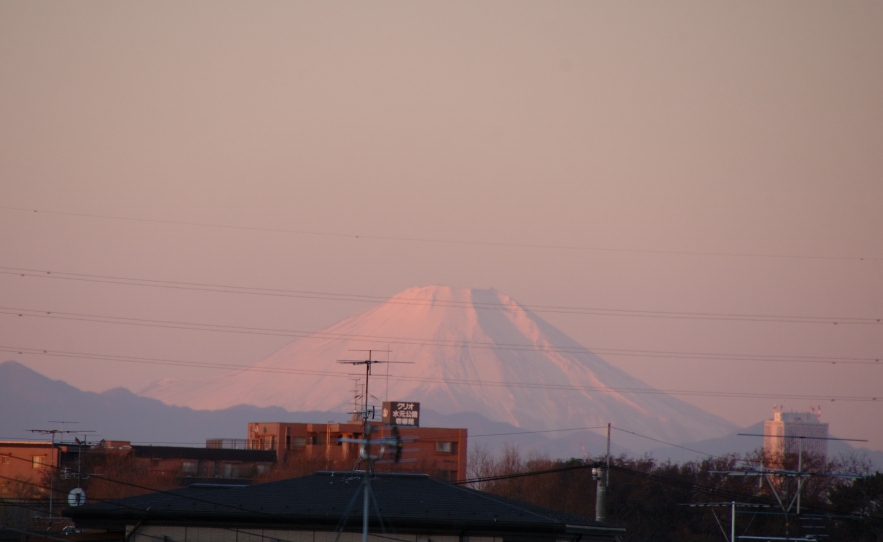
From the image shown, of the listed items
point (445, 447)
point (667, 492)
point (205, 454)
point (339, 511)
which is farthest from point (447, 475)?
point (339, 511)

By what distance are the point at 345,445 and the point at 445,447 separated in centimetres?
1392

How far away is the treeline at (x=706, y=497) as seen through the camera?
92.6 m

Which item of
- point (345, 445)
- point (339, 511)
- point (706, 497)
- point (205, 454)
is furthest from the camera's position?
point (205, 454)

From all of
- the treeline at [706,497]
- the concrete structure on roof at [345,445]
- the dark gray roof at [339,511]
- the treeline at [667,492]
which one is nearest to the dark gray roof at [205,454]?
the concrete structure on roof at [345,445]

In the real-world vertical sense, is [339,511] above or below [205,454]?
above

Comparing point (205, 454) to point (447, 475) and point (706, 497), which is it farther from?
point (706, 497)

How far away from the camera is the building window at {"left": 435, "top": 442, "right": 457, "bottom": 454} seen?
148 meters

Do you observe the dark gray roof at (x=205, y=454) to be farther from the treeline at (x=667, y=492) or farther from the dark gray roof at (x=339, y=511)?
the dark gray roof at (x=339, y=511)

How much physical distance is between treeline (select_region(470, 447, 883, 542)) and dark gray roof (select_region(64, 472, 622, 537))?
162 feet

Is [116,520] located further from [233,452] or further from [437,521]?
[233,452]

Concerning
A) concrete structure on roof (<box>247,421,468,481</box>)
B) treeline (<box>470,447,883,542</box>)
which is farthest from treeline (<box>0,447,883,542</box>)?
concrete structure on roof (<box>247,421,468,481</box>)

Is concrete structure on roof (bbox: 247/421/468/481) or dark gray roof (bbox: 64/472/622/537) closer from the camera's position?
dark gray roof (bbox: 64/472/622/537)

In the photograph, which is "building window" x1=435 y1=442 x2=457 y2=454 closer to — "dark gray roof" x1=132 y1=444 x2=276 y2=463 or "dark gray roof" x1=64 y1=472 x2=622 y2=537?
"dark gray roof" x1=132 y1=444 x2=276 y2=463

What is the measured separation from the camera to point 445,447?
14812 cm
